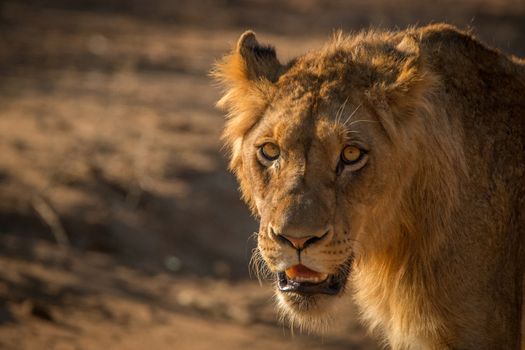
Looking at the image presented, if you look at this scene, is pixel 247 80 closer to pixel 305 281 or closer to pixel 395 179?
pixel 395 179

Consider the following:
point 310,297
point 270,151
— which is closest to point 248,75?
point 270,151

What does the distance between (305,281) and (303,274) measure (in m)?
0.04

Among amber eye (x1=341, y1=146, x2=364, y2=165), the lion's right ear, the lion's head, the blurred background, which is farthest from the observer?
the blurred background

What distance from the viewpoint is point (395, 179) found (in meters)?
4.11

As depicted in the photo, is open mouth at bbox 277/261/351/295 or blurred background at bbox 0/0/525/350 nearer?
open mouth at bbox 277/261/351/295

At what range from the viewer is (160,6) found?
1373 cm

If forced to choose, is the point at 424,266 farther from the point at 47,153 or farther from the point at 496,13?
the point at 496,13

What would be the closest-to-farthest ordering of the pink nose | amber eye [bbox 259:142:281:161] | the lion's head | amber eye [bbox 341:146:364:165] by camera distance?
the pink nose → the lion's head → amber eye [bbox 341:146:364:165] → amber eye [bbox 259:142:281:161]

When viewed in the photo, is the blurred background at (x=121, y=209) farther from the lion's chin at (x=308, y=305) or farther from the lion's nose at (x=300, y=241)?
the lion's nose at (x=300, y=241)

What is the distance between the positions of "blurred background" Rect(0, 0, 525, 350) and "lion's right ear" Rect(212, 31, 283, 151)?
1.67 m

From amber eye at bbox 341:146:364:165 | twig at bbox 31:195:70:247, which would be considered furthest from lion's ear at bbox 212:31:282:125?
twig at bbox 31:195:70:247

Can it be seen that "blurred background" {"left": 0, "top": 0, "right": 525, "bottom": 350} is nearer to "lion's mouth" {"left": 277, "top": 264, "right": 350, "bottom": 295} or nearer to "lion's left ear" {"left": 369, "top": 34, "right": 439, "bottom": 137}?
"lion's mouth" {"left": 277, "top": 264, "right": 350, "bottom": 295}

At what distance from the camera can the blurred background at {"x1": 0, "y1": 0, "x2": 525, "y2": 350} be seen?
21.5 ft

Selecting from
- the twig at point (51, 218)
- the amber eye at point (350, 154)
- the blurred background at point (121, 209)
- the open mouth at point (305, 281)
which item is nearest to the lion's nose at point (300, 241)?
the open mouth at point (305, 281)
